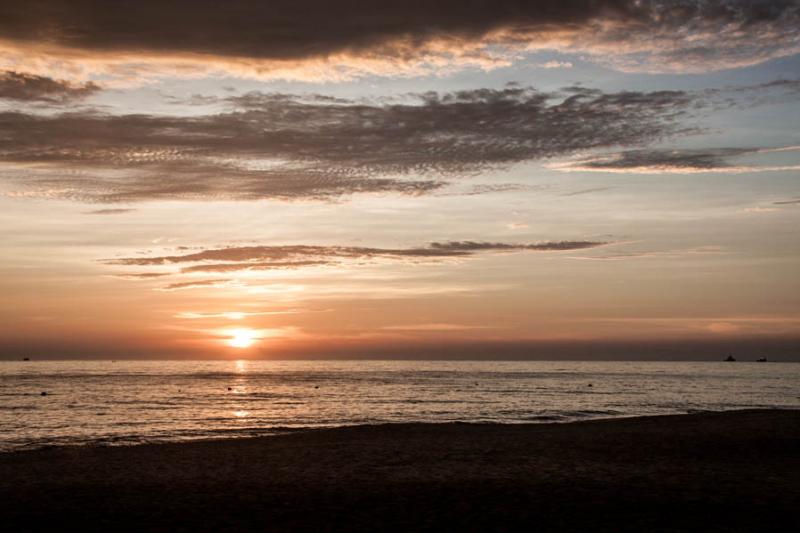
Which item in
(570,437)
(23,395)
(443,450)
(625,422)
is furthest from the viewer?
(23,395)

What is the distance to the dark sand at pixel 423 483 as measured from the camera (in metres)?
14.5

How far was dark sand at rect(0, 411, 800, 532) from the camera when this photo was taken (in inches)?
573

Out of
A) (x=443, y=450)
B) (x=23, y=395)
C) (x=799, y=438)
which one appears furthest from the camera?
(x=23, y=395)

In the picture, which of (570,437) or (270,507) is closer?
(270,507)

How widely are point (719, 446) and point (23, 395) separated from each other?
233 feet

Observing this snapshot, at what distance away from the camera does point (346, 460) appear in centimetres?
2344

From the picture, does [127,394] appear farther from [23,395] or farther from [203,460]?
[203,460]

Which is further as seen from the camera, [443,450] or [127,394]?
[127,394]

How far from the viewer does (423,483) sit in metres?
18.9

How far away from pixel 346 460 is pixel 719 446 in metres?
14.5

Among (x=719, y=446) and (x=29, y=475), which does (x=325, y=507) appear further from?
(x=719, y=446)

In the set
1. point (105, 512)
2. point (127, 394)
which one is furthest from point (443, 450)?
point (127, 394)

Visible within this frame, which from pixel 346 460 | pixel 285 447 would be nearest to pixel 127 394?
pixel 285 447

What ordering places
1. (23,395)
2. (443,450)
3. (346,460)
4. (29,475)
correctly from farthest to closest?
(23,395)
(443,450)
(346,460)
(29,475)
